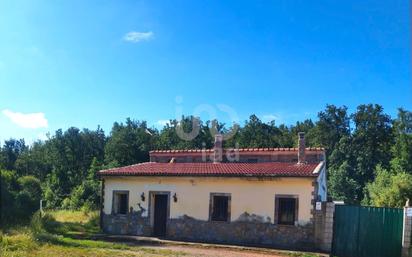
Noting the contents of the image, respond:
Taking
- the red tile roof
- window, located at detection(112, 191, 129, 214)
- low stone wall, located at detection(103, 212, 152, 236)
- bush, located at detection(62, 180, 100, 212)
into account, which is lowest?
bush, located at detection(62, 180, 100, 212)

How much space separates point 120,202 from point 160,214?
2.27 meters

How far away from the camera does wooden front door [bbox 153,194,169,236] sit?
829 inches

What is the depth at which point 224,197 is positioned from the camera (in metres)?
19.8

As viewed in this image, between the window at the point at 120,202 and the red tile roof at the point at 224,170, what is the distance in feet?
3.14

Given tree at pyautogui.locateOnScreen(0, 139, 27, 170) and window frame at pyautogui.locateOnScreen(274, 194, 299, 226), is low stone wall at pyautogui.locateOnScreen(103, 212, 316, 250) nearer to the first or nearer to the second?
window frame at pyautogui.locateOnScreen(274, 194, 299, 226)

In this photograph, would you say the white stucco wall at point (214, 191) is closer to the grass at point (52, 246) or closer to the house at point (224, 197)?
the house at point (224, 197)

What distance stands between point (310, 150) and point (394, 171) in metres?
23.4

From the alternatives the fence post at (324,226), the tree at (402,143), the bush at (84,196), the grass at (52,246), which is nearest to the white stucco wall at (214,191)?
the fence post at (324,226)

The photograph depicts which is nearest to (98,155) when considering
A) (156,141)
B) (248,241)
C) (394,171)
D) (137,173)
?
(156,141)

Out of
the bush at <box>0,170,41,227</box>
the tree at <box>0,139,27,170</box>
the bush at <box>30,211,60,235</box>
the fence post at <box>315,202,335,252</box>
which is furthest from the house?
the tree at <box>0,139,27,170</box>

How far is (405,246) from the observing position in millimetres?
15742

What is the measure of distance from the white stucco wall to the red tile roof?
0.93 ft

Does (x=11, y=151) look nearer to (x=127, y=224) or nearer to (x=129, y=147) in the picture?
(x=129, y=147)

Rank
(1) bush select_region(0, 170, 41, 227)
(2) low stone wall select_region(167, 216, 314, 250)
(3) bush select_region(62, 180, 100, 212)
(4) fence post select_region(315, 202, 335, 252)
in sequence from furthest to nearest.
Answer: (3) bush select_region(62, 180, 100, 212), (1) bush select_region(0, 170, 41, 227), (2) low stone wall select_region(167, 216, 314, 250), (4) fence post select_region(315, 202, 335, 252)
